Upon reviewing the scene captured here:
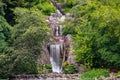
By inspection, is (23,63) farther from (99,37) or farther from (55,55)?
(55,55)

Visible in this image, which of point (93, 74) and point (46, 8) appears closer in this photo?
point (93, 74)

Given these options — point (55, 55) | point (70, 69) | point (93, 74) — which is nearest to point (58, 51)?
point (55, 55)

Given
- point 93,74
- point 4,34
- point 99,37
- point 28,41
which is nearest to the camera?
point 93,74

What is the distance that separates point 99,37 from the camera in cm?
2873

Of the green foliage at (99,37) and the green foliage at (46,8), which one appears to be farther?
the green foliage at (46,8)

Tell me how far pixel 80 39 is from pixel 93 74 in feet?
11.2

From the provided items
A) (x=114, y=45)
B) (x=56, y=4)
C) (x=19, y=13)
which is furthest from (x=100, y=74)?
(x=56, y=4)

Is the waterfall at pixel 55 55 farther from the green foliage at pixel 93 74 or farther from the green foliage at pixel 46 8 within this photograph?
Result: the green foliage at pixel 46 8

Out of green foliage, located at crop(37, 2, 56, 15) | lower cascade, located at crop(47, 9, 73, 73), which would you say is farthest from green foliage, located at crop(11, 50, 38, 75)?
green foliage, located at crop(37, 2, 56, 15)

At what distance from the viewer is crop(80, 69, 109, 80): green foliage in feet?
90.8

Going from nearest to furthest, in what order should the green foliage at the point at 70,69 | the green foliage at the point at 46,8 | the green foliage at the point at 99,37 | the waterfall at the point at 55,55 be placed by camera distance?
the green foliage at the point at 99,37 < the green foliage at the point at 70,69 < the waterfall at the point at 55,55 < the green foliage at the point at 46,8

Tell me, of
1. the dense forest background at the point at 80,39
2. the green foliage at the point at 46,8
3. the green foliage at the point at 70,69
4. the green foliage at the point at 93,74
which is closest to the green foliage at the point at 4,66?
the dense forest background at the point at 80,39

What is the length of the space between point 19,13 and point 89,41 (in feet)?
17.6

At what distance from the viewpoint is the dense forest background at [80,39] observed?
2778cm
